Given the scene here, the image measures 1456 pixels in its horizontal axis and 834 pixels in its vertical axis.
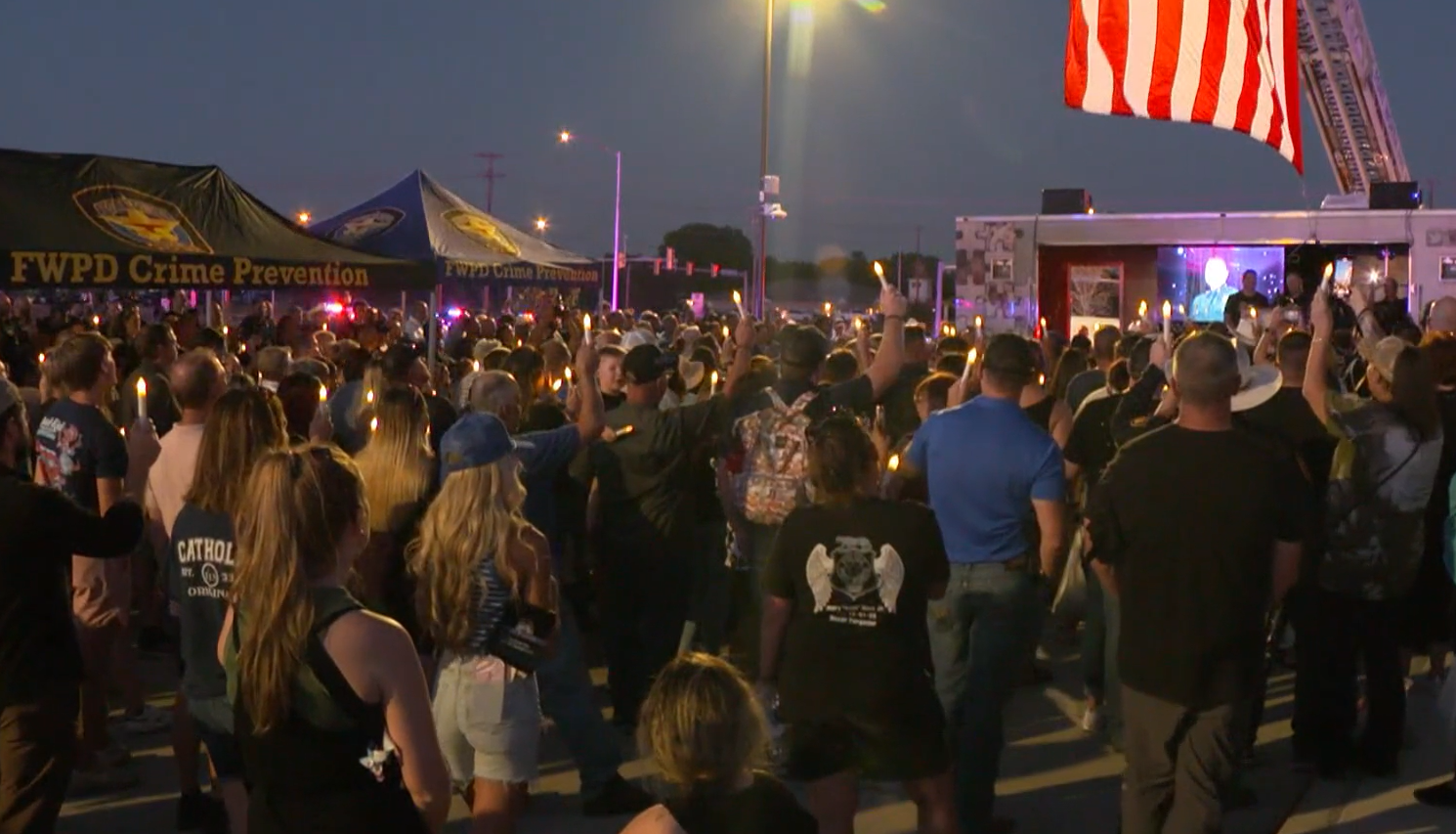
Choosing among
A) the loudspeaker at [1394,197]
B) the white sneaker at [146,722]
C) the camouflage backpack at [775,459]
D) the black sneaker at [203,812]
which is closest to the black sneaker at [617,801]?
the camouflage backpack at [775,459]

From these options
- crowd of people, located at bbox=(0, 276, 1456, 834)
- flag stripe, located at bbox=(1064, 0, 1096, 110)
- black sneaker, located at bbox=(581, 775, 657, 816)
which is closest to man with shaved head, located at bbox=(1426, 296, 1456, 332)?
crowd of people, located at bbox=(0, 276, 1456, 834)

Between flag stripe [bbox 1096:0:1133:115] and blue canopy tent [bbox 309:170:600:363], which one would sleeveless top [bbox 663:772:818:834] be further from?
flag stripe [bbox 1096:0:1133:115]

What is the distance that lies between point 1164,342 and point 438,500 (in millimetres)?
3226

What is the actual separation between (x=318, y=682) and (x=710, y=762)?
33.1 inches

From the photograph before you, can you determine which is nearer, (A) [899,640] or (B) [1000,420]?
(A) [899,640]

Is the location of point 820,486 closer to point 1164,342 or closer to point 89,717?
point 1164,342

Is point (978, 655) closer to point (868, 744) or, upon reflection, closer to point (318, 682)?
point (868, 744)

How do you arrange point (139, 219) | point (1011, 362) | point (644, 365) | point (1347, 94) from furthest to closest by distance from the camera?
point (1347, 94) → point (139, 219) → point (644, 365) → point (1011, 362)

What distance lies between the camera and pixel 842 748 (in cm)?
465

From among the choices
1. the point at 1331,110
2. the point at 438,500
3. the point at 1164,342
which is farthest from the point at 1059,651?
the point at 1331,110

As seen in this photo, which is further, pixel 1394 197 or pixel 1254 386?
pixel 1394 197

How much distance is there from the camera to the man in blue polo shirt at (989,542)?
17.6ft

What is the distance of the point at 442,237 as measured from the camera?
46.1 ft

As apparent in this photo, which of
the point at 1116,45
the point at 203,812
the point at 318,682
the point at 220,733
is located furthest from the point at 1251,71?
the point at 318,682
